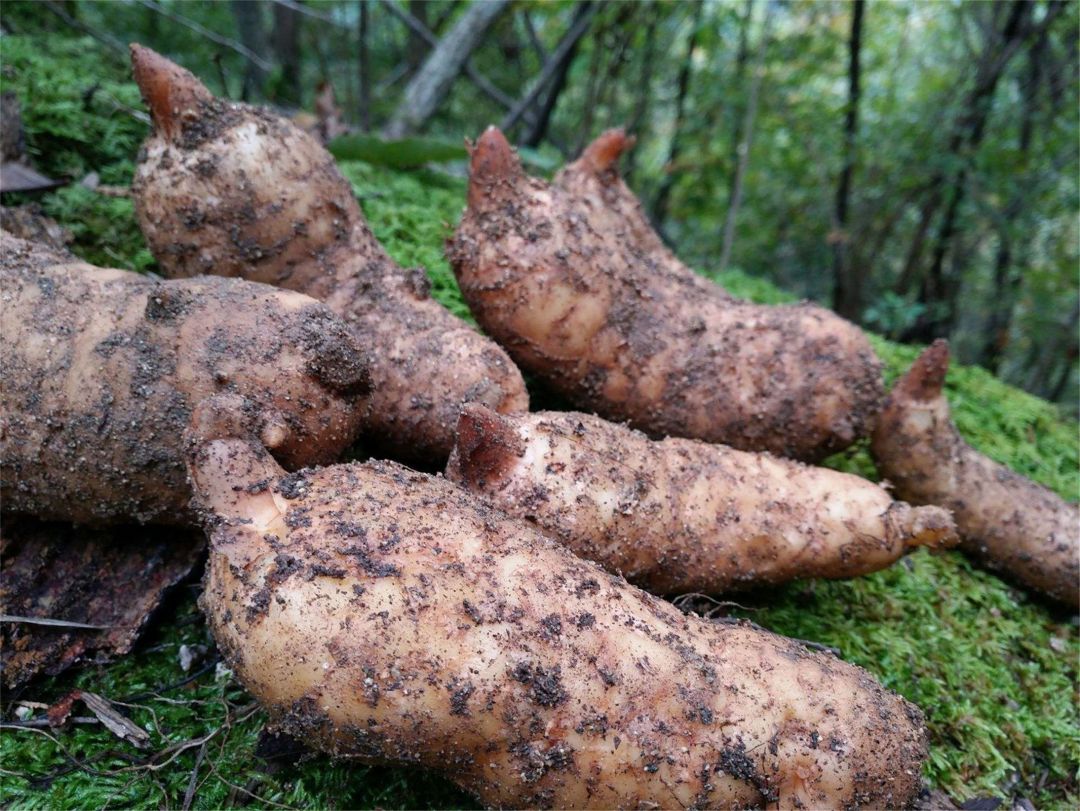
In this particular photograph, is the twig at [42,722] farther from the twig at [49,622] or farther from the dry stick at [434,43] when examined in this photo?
the dry stick at [434,43]

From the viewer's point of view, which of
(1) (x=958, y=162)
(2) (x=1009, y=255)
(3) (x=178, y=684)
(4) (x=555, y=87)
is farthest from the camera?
(2) (x=1009, y=255)

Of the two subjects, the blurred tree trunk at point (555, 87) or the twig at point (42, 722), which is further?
the blurred tree trunk at point (555, 87)

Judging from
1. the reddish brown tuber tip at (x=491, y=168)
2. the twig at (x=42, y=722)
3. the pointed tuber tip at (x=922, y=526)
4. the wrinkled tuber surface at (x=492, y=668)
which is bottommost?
the twig at (x=42, y=722)

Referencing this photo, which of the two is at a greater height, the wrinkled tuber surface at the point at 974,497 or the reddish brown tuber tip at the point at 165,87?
the reddish brown tuber tip at the point at 165,87

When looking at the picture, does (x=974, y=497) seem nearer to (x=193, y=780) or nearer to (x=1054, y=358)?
(x=193, y=780)

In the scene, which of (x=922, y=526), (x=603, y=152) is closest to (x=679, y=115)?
(x=603, y=152)

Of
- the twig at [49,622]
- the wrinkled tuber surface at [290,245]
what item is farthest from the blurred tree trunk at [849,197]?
the twig at [49,622]

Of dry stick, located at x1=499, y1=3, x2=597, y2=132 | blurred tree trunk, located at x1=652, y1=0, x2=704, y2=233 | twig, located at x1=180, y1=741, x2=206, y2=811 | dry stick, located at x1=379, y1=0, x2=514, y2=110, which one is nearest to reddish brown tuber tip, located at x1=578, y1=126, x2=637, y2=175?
twig, located at x1=180, y1=741, x2=206, y2=811
